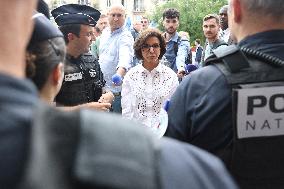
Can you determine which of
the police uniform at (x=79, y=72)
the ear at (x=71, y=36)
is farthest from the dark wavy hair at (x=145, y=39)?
the ear at (x=71, y=36)

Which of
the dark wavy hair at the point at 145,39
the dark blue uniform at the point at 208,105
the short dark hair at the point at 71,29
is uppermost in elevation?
the short dark hair at the point at 71,29

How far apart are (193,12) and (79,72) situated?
33.9 meters

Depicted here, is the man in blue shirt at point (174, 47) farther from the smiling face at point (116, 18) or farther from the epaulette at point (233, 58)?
the epaulette at point (233, 58)

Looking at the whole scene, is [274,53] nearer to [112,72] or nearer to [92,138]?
[92,138]

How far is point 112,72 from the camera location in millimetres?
5691

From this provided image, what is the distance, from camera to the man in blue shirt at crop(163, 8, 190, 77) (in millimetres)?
6324

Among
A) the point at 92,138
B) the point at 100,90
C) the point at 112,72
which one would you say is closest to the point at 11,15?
the point at 92,138

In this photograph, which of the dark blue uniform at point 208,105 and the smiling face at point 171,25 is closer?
the dark blue uniform at point 208,105

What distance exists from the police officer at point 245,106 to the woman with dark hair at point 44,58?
24.0 inches

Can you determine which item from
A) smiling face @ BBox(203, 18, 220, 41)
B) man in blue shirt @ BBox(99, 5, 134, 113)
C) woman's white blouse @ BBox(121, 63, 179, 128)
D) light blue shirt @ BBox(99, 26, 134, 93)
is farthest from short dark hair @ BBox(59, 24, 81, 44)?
smiling face @ BBox(203, 18, 220, 41)

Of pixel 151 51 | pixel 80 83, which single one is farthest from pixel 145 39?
pixel 80 83

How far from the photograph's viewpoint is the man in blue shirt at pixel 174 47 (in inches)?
249

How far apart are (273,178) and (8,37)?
1.36 metres

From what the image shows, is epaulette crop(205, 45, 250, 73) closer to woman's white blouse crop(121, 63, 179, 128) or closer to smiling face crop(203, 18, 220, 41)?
woman's white blouse crop(121, 63, 179, 128)
